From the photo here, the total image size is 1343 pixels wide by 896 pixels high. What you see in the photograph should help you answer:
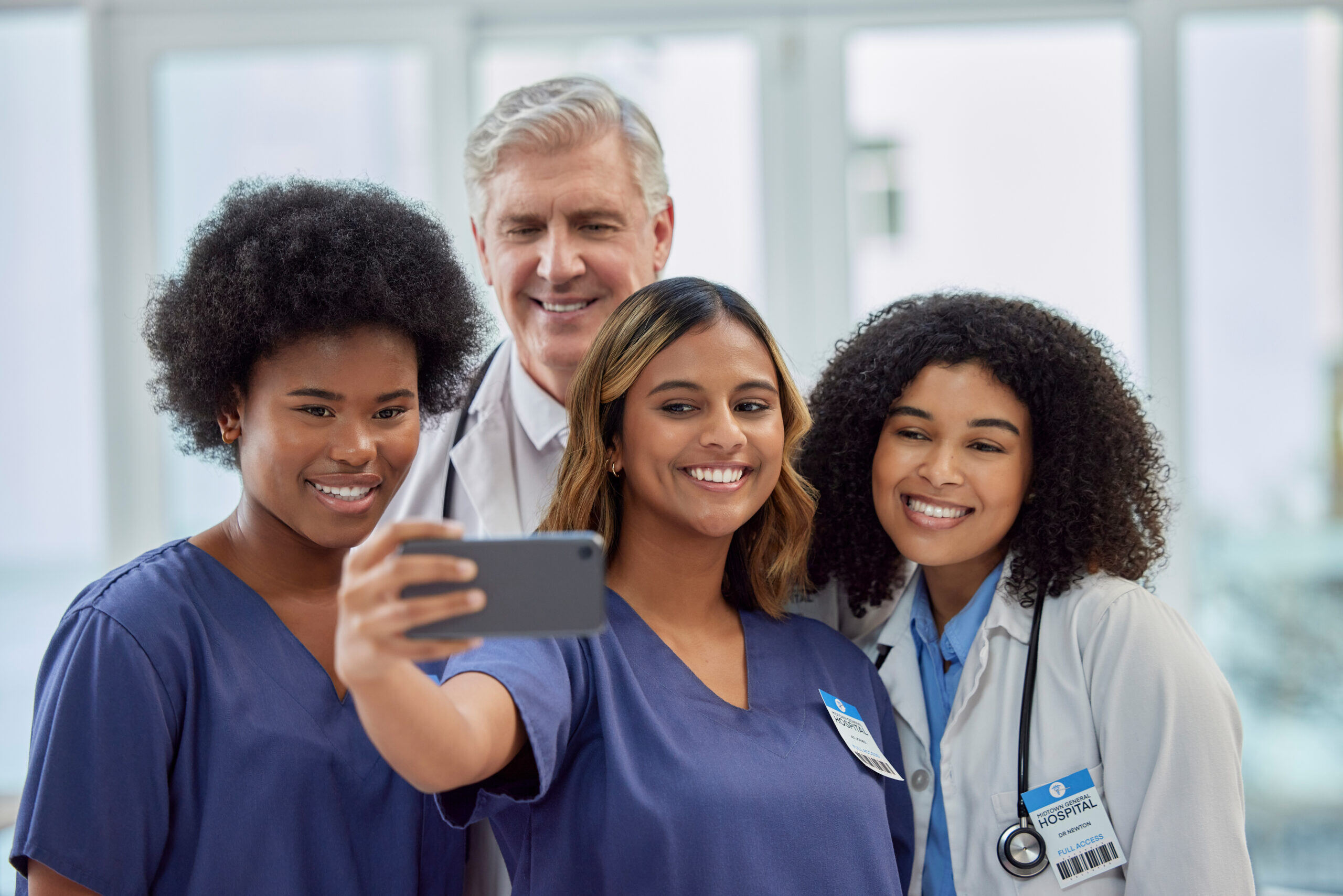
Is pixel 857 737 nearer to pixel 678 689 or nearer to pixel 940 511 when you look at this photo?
pixel 678 689

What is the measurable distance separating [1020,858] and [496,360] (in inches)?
60.6

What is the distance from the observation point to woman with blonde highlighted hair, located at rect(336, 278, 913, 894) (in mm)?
1305

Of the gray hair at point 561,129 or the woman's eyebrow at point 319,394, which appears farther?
the gray hair at point 561,129

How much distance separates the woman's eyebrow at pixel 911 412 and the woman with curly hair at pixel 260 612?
77 cm

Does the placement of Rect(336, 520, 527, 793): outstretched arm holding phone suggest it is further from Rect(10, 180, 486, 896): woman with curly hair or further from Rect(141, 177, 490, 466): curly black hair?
Rect(141, 177, 490, 466): curly black hair

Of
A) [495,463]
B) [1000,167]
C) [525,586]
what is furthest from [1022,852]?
[1000,167]

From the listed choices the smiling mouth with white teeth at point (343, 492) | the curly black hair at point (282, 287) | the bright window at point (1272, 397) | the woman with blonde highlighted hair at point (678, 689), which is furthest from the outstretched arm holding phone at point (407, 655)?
the bright window at point (1272, 397)

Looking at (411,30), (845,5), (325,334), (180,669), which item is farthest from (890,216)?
(180,669)

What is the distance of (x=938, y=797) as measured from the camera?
1.71 meters

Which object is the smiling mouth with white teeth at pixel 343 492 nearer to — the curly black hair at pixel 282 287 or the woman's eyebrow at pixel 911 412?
the curly black hair at pixel 282 287

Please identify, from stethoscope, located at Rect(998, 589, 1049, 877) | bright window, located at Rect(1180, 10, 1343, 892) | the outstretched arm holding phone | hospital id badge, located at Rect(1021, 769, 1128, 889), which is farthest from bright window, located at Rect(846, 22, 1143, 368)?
the outstretched arm holding phone

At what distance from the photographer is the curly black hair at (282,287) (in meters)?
1.52

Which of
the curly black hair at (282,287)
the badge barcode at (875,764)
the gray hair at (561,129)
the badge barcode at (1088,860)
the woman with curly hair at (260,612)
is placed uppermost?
the gray hair at (561,129)

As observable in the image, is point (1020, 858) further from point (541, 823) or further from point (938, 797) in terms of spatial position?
point (541, 823)
